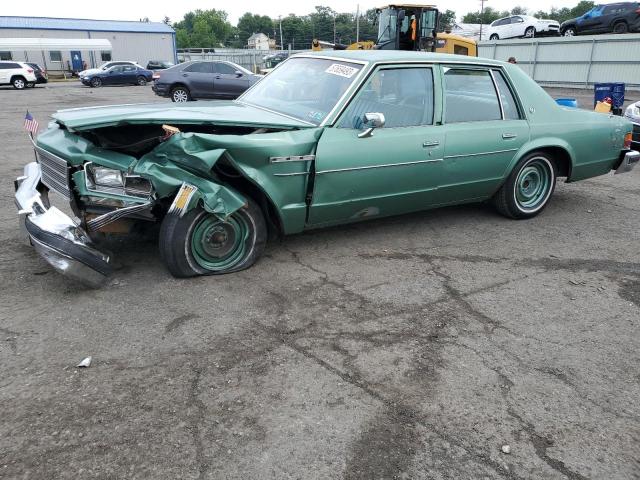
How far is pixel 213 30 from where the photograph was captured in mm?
121438

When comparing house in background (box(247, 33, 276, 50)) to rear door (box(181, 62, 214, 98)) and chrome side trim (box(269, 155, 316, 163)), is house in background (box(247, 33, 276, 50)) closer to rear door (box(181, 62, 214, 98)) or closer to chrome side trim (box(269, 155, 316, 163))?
rear door (box(181, 62, 214, 98))

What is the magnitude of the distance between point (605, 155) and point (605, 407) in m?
3.86

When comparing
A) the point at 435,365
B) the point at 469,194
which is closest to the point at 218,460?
the point at 435,365

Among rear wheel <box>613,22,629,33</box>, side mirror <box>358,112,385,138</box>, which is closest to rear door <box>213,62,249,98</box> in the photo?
side mirror <box>358,112,385,138</box>

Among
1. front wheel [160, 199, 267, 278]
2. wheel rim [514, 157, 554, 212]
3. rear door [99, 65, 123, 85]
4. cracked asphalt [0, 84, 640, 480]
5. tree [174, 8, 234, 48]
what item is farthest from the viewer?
tree [174, 8, 234, 48]

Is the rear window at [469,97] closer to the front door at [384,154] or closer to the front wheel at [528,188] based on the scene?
the front door at [384,154]

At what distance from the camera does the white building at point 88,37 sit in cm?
4719

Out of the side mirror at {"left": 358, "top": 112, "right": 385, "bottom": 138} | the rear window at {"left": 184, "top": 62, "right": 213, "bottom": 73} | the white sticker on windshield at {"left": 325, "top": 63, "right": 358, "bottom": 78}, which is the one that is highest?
the white sticker on windshield at {"left": 325, "top": 63, "right": 358, "bottom": 78}

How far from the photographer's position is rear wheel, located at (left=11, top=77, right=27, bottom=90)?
27.3 meters

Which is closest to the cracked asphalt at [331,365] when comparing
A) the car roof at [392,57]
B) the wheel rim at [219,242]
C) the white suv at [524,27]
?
the wheel rim at [219,242]

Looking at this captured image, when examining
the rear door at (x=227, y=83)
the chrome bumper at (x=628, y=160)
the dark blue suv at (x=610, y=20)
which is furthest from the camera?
the dark blue suv at (x=610, y=20)

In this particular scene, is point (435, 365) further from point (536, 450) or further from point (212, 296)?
point (212, 296)

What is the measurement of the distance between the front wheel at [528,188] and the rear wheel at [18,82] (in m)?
29.2

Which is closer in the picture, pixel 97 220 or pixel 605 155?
pixel 97 220
